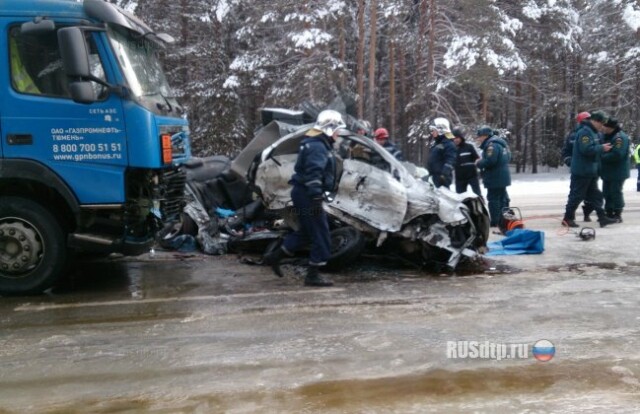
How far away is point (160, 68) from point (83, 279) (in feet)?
9.10

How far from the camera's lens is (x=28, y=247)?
569cm

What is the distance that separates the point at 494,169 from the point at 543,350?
5523 millimetres

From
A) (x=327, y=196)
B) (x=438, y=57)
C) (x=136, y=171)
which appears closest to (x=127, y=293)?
(x=136, y=171)

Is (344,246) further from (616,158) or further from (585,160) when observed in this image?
(616,158)

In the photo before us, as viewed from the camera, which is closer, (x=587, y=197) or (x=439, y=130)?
(x=439, y=130)

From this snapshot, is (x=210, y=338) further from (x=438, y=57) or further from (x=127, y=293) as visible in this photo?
(x=438, y=57)

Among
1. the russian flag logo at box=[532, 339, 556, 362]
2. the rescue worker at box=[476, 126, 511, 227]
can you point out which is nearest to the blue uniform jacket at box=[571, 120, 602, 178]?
the rescue worker at box=[476, 126, 511, 227]

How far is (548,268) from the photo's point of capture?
7047 mm

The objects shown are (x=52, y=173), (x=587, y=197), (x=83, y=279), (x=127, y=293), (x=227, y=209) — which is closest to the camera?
(x=52, y=173)

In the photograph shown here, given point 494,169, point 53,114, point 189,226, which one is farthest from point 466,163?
point 53,114

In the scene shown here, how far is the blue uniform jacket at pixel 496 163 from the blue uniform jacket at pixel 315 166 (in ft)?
13.4

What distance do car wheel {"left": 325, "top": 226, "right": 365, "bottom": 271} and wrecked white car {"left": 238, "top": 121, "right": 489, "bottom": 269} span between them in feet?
0.10

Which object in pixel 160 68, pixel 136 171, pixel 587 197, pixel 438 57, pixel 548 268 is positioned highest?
pixel 438 57

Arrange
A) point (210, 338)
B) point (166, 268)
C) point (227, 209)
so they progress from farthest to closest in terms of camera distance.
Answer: point (227, 209) → point (166, 268) → point (210, 338)
